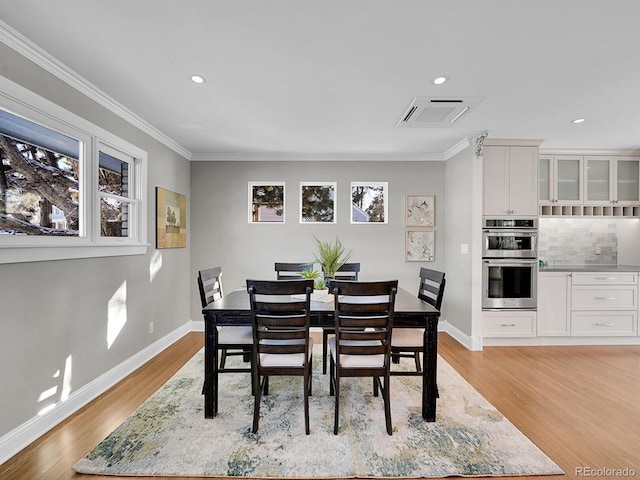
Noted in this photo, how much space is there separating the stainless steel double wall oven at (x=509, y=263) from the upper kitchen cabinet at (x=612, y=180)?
3.71ft

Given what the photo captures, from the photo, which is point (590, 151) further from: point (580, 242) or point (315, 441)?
point (315, 441)

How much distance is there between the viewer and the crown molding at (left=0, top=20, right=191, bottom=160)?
1.85m

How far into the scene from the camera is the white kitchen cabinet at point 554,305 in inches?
154

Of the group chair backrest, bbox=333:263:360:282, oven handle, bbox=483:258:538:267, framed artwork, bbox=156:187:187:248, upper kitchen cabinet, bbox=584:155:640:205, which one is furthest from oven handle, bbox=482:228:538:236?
framed artwork, bbox=156:187:187:248

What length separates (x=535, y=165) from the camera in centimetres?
387

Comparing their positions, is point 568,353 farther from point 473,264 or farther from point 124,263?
point 124,263

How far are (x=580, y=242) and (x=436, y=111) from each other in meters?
3.26

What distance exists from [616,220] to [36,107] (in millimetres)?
6503

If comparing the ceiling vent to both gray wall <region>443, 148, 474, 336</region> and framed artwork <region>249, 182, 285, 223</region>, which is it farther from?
framed artwork <region>249, 182, 285, 223</region>

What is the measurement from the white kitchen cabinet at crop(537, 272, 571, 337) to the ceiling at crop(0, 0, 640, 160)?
5.78 feet

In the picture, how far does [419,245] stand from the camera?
15.0 feet

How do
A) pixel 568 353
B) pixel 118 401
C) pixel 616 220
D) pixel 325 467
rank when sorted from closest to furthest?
pixel 325 467 < pixel 118 401 < pixel 568 353 < pixel 616 220

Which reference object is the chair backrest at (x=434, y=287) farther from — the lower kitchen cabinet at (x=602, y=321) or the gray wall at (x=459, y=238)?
Answer: the lower kitchen cabinet at (x=602, y=321)

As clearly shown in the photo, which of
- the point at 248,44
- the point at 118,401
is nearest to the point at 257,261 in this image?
the point at 118,401
